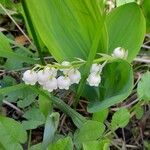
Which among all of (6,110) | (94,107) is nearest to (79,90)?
(94,107)

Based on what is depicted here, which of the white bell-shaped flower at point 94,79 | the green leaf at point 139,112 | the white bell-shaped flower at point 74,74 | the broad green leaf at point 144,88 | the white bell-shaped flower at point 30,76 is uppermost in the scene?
the white bell-shaped flower at point 30,76

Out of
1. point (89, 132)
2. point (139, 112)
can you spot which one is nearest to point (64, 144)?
point (89, 132)

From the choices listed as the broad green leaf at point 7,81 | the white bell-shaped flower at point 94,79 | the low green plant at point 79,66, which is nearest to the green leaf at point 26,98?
the low green plant at point 79,66

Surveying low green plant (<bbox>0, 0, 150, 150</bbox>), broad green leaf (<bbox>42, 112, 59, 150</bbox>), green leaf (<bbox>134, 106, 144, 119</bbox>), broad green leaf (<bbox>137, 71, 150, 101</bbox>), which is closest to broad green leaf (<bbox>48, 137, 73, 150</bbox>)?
low green plant (<bbox>0, 0, 150, 150</bbox>)

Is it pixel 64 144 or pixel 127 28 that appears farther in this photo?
pixel 127 28

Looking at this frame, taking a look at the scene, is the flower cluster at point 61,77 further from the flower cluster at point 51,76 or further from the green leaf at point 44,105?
the green leaf at point 44,105

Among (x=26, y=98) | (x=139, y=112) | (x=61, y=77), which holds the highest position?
(x=61, y=77)

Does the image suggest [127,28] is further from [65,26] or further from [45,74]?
→ [45,74]
